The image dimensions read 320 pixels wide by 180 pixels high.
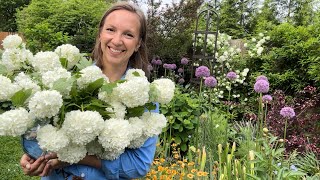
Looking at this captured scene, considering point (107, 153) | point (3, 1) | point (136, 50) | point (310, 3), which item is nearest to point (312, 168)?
point (136, 50)

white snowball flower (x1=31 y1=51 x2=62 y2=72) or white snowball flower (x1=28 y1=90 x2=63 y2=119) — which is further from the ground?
white snowball flower (x1=31 y1=51 x2=62 y2=72)

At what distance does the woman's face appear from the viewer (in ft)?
5.32

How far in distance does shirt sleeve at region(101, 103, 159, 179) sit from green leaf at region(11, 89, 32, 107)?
0.34m

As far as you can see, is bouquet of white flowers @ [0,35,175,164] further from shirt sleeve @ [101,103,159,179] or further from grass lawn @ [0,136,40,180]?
grass lawn @ [0,136,40,180]

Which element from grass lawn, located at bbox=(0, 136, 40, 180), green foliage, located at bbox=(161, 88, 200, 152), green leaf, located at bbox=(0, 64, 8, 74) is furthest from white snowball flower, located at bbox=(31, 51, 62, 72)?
grass lawn, located at bbox=(0, 136, 40, 180)

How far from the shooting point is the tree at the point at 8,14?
1074 inches

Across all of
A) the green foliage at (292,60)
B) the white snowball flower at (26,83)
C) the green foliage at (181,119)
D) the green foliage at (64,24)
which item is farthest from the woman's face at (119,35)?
the green foliage at (64,24)

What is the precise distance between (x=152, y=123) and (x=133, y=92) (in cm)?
16

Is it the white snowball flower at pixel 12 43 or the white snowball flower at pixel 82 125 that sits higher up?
the white snowball flower at pixel 12 43

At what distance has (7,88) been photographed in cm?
131

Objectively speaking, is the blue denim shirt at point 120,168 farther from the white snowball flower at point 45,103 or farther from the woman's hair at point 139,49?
the woman's hair at point 139,49

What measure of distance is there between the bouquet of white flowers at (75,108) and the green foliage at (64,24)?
7039mm

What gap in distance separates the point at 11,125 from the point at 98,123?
260 mm

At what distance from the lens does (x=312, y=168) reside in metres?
3.65
